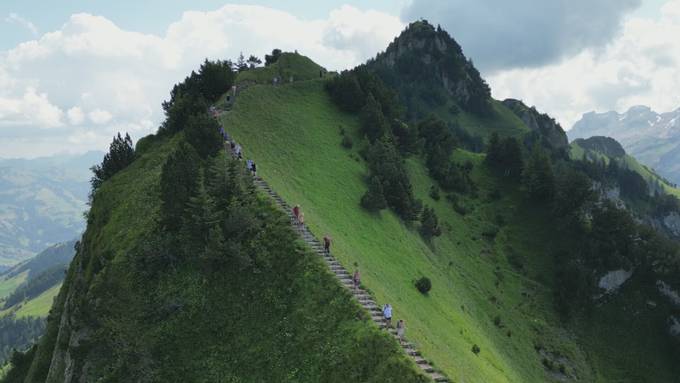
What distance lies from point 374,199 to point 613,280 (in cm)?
4643

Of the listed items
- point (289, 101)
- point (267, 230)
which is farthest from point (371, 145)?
point (267, 230)

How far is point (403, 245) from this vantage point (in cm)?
6253

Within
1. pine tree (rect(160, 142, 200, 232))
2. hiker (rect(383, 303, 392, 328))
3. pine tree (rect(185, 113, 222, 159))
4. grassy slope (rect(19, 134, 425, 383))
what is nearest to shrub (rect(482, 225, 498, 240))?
pine tree (rect(185, 113, 222, 159))

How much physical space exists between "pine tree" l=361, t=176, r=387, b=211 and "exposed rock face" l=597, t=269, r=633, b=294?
42.3 meters

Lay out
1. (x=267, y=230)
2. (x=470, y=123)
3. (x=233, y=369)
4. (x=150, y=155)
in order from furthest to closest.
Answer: (x=470, y=123), (x=150, y=155), (x=267, y=230), (x=233, y=369)

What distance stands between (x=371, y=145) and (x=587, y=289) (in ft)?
146

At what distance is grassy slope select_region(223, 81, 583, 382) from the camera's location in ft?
145

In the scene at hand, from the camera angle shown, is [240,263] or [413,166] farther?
[413,166]

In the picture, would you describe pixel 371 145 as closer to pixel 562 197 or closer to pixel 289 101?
pixel 289 101

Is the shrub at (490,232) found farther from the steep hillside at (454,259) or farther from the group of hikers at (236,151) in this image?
the group of hikers at (236,151)

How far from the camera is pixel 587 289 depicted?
77.5 meters

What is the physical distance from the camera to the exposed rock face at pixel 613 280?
7900cm

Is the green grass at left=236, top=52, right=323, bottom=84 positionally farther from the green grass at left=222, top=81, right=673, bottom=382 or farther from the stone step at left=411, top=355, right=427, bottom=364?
the stone step at left=411, top=355, right=427, bottom=364

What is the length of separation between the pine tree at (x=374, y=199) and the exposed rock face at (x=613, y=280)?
42.3m
